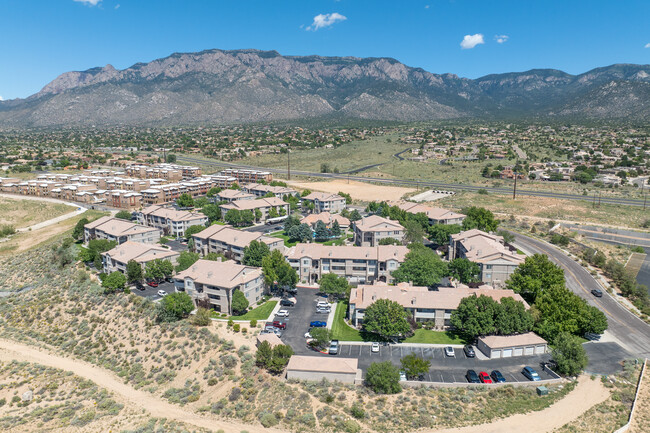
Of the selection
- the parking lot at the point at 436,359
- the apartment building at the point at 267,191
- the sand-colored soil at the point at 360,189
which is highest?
the apartment building at the point at 267,191

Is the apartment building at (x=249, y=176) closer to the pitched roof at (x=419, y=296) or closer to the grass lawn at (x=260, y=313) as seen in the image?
the grass lawn at (x=260, y=313)

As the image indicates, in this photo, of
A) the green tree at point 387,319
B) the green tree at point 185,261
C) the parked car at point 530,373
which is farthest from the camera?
the green tree at point 185,261

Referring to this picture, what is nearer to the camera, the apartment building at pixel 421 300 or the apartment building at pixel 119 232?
the apartment building at pixel 421 300

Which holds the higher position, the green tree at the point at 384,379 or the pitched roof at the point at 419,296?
the pitched roof at the point at 419,296

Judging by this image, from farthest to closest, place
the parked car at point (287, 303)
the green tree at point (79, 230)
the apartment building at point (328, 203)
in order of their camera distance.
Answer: the apartment building at point (328, 203), the green tree at point (79, 230), the parked car at point (287, 303)

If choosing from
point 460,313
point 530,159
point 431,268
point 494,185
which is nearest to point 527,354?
point 460,313

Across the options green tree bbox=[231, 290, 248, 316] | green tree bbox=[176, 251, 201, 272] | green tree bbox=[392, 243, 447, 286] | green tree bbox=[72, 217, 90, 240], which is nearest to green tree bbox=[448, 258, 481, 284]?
green tree bbox=[392, 243, 447, 286]

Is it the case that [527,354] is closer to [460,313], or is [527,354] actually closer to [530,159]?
[460,313]

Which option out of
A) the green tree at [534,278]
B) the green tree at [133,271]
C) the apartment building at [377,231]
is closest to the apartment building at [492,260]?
the green tree at [534,278]
